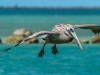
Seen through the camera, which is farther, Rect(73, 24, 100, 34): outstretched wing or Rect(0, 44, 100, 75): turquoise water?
Rect(0, 44, 100, 75): turquoise water

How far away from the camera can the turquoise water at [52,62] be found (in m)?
23.8

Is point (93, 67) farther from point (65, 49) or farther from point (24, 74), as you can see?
point (65, 49)

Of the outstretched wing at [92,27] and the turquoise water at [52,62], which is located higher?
the turquoise water at [52,62]

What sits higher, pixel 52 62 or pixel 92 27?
pixel 52 62

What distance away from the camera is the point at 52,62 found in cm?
2736

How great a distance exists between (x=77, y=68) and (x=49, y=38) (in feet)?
40.7

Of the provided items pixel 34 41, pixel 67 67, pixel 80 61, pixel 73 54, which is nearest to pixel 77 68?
pixel 67 67

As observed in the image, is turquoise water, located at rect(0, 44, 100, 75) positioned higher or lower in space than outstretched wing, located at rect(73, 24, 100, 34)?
higher

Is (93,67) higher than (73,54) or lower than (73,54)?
lower

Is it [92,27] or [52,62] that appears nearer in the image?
[92,27]

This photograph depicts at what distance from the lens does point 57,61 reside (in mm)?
27641

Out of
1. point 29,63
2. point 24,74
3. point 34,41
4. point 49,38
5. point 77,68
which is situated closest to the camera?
point 49,38

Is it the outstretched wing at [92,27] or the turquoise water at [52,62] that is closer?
the outstretched wing at [92,27]

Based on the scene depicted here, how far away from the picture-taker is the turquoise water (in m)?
23.8
